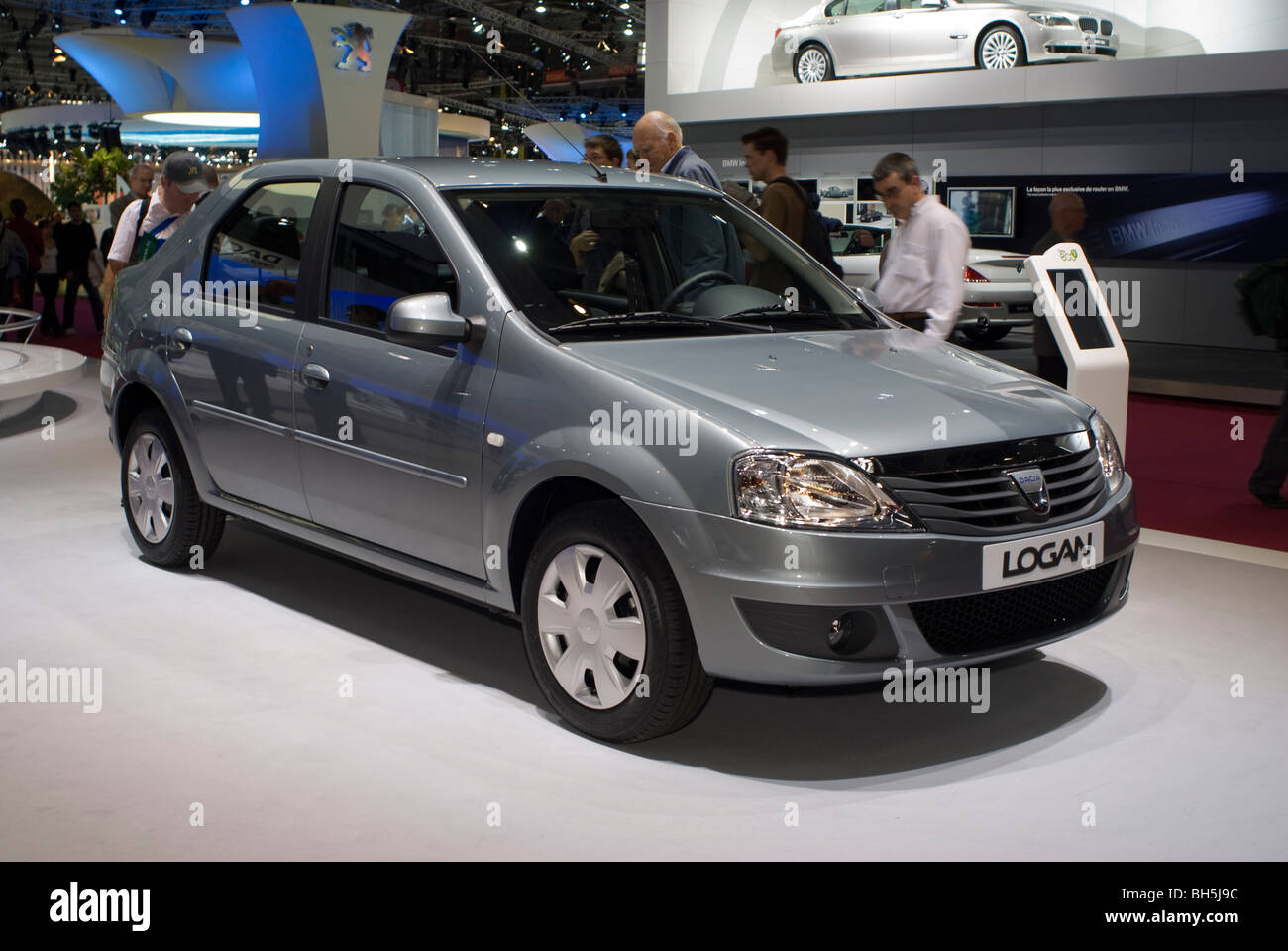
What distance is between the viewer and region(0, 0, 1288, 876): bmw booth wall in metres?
3.49

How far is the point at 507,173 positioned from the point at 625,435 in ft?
4.58

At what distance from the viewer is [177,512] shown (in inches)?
223

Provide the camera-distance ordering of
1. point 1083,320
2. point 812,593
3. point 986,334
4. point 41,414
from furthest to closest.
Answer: point 986,334 → point 41,414 → point 1083,320 → point 812,593

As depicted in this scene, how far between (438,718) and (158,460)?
2184mm

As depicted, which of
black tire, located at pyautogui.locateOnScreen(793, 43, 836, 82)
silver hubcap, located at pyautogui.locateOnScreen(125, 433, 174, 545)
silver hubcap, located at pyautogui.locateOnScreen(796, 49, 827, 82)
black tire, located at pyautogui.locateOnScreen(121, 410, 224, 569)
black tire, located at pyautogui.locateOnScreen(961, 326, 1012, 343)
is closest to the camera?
black tire, located at pyautogui.locateOnScreen(121, 410, 224, 569)

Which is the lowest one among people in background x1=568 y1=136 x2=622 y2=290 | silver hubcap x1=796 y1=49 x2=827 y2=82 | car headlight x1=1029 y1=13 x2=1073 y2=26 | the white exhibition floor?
the white exhibition floor

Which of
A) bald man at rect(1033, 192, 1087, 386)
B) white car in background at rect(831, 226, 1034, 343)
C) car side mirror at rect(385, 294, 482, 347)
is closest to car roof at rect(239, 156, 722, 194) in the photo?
car side mirror at rect(385, 294, 482, 347)

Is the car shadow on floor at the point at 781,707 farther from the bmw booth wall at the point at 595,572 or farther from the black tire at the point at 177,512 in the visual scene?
the black tire at the point at 177,512

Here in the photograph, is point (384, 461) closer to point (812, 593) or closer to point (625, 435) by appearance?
point (625, 435)

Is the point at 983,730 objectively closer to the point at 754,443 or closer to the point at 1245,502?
the point at 754,443

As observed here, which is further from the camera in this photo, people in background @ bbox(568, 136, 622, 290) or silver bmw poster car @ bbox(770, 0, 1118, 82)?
silver bmw poster car @ bbox(770, 0, 1118, 82)

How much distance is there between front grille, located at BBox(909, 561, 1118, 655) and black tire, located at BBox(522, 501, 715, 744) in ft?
2.01

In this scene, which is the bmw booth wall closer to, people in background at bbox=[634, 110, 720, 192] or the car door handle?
the car door handle
